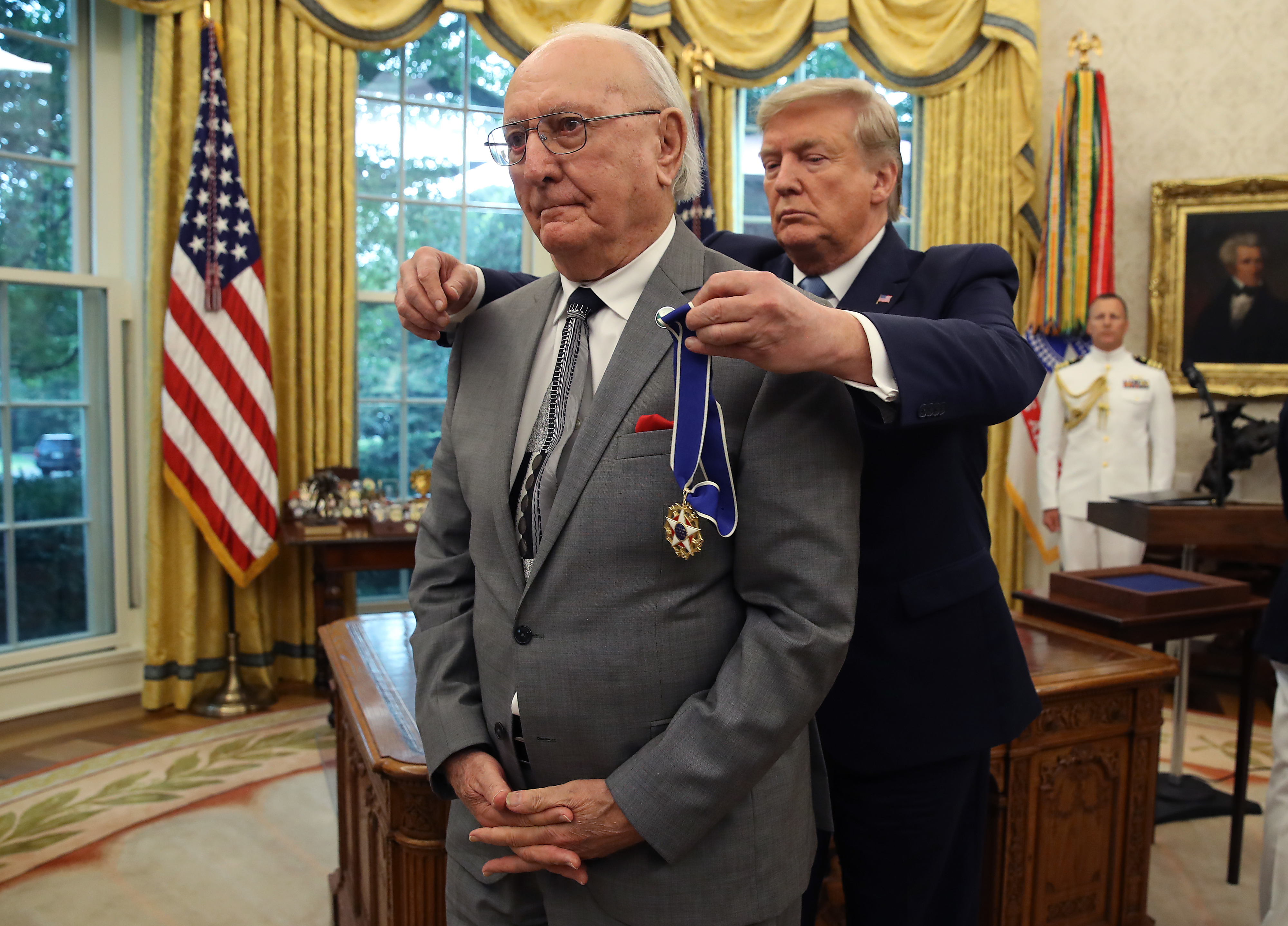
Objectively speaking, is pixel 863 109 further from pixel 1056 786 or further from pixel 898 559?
pixel 1056 786

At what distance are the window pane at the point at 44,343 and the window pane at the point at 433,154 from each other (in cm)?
175

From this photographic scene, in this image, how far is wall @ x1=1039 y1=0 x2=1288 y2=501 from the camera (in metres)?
5.58

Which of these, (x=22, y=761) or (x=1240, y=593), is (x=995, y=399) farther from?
(x=22, y=761)

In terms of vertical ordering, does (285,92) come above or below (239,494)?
above

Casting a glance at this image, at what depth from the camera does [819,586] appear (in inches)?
43.6

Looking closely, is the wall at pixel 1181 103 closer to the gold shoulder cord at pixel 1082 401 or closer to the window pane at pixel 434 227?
the gold shoulder cord at pixel 1082 401

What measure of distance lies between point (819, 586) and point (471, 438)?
20.4 inches

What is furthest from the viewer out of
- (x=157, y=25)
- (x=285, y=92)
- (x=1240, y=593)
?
(x=285, y=92)

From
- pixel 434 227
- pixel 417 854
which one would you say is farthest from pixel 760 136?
pixel 417 854

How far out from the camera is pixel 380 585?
5340 mm

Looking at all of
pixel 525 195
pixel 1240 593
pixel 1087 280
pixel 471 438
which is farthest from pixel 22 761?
pixel 1087 280

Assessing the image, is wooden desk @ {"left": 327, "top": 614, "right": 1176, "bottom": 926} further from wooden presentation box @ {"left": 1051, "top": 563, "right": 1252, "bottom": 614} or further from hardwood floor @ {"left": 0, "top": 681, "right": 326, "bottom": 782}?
hardwood floor @ {"left": 0, "top": 681, "right": 326, "bottom": 782}

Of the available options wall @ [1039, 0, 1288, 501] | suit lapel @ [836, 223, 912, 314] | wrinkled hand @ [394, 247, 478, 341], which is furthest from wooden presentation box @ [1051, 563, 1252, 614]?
wall @ [1039, 0, 1288, 501]

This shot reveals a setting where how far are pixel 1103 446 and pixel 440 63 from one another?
13.3 ft
